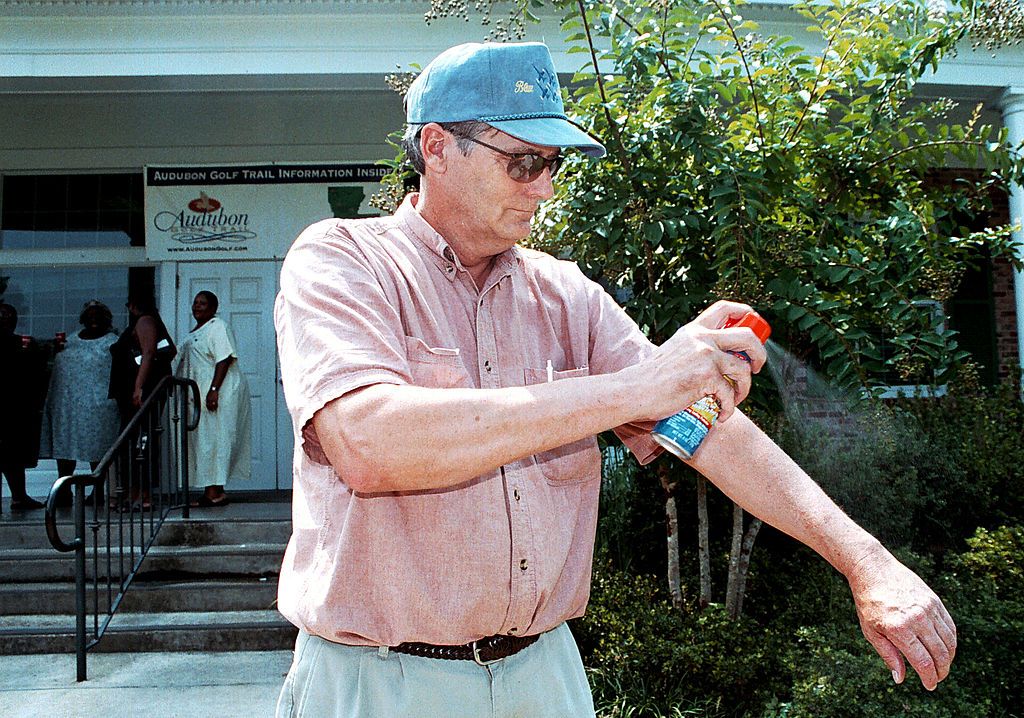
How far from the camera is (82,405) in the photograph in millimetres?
8711

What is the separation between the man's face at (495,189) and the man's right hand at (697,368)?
1.39ft

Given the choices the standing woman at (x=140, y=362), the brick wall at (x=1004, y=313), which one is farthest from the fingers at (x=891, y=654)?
the brick wall at (x=1004, y=313)

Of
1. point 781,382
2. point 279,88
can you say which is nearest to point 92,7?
point 279,88

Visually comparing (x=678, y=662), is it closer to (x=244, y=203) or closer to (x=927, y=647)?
(x=927, y=647)

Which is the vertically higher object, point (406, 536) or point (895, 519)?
point (406, 536)

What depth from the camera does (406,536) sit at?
5.71 ft

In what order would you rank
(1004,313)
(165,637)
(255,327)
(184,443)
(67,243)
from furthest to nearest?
(1004,313), (67,243), (255,327), (184,443), (165,637)

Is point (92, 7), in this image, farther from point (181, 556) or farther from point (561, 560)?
point (561, 560)

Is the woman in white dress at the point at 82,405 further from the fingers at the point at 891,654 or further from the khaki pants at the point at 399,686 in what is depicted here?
the fingers at the point at 891,654

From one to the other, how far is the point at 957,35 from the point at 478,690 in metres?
4.33

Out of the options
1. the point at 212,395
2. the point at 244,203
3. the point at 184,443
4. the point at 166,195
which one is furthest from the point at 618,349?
the point at 166,195

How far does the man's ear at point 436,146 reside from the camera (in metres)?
1.91

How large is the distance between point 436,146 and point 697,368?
678 mm

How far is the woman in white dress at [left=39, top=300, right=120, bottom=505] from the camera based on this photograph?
28.5 ft
